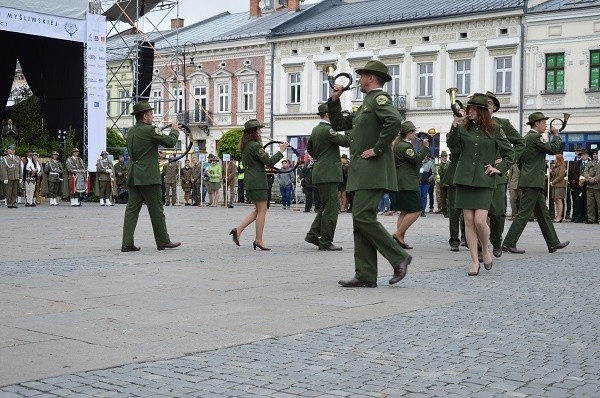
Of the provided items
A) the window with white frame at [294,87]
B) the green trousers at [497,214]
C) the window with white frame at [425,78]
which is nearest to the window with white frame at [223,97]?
the window with white frame at [294,87]

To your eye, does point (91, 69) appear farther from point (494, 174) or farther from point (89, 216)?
point (494, 174)

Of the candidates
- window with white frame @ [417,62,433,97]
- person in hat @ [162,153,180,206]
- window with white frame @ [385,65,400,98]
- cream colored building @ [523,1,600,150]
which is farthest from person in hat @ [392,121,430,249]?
window with white frame @ [385,65,400,98]

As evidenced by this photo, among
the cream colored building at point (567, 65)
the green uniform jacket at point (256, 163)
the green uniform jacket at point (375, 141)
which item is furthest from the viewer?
the cream colored building at point (567, 65)

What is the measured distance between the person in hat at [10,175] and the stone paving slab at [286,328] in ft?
54.9

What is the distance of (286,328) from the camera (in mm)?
7012

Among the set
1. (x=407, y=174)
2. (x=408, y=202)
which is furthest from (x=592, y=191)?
(x=407, y=174)

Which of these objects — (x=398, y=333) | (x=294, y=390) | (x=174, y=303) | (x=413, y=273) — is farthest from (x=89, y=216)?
(x=294, y=390)

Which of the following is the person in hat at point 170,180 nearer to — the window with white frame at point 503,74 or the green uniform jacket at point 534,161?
the window with white frame at point 503,74

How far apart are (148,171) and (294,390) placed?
8.17 metres

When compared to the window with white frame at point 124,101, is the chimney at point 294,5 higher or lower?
higher

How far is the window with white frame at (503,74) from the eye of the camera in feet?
A: 158

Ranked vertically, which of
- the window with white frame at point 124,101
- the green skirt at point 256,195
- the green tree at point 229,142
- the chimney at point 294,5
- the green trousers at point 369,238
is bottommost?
the green trousers at point 369,238

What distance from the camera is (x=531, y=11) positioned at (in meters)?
46.5

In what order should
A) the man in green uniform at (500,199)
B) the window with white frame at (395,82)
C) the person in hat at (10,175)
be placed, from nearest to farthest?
the man in green uniform at (500,199)
the person in hat at (10,175)
the window with white frame at (395,82)
